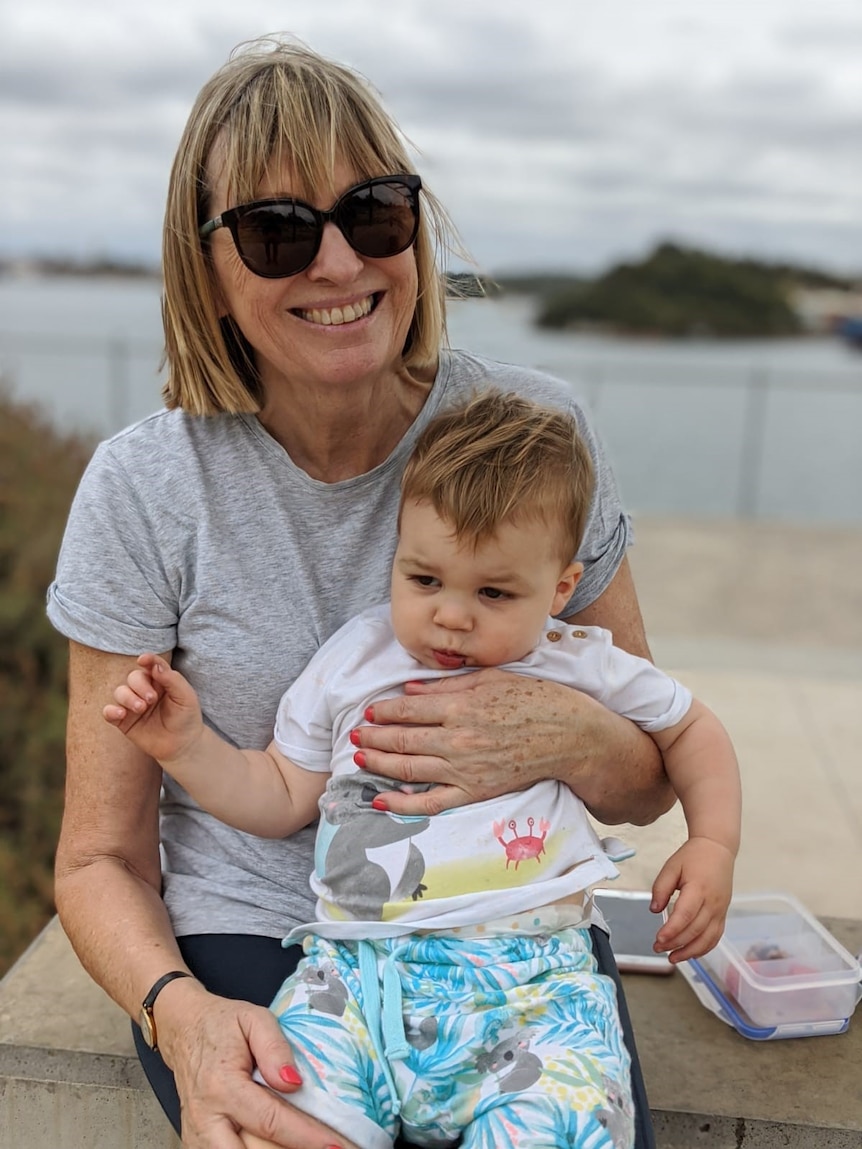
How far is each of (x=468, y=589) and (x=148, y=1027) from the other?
808mm

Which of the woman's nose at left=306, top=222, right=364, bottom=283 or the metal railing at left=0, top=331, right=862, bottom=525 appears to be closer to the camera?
the woman's nose at left=306, top=222, right=364, bottom=283

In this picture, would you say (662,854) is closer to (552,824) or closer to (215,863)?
(552,824)

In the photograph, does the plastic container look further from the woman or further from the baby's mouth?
the baby's mouth

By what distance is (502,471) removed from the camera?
1.74 m

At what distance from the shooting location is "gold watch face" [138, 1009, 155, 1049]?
67.6 inches

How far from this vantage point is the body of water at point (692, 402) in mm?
9508

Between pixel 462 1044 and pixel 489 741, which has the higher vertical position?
pixel 489 741

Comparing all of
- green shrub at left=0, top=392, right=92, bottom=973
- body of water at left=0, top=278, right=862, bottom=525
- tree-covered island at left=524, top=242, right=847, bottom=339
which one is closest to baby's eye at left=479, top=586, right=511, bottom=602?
green shrub at left=0, top=392, right=92, bottom=973

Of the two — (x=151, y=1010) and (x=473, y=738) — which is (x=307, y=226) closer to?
(x=473, y=738)

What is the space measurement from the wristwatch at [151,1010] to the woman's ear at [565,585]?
0.81 meters

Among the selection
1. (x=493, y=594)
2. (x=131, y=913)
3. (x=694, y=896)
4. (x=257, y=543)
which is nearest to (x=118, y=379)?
(x=257, y=543)

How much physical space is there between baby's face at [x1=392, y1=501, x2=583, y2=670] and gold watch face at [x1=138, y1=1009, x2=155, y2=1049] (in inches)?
26.6

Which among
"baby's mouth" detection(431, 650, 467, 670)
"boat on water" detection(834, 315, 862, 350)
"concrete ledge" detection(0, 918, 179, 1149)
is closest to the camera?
"baby's mouth" detection(431, 650, 467, 670)

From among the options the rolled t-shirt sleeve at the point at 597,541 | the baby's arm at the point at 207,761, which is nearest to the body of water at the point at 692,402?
the rolled t-shirt sleeve at the point at 597,541
